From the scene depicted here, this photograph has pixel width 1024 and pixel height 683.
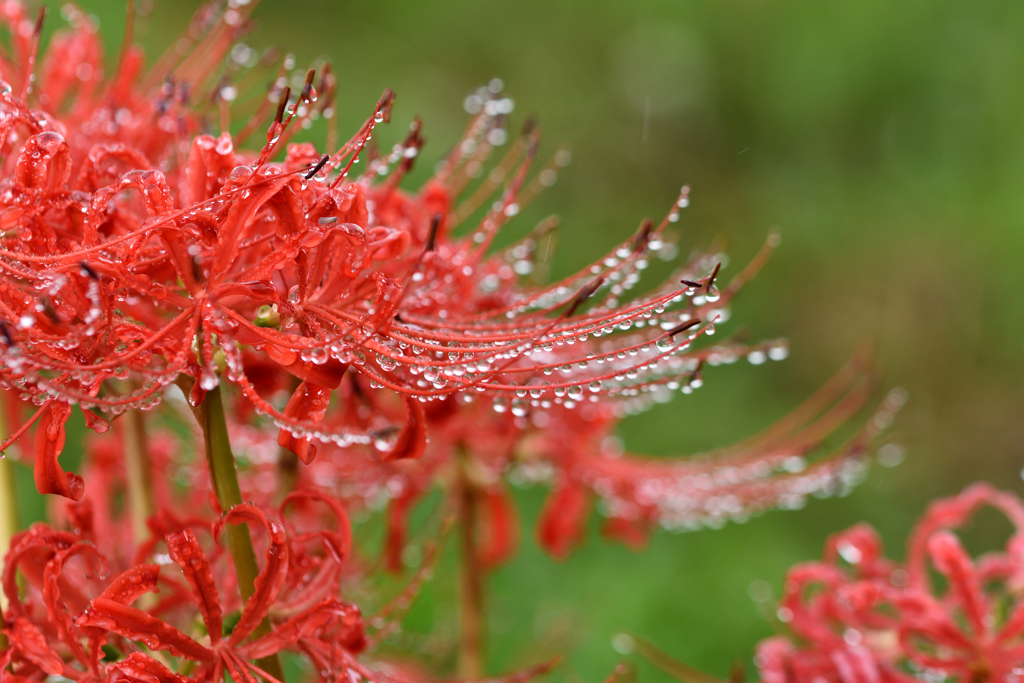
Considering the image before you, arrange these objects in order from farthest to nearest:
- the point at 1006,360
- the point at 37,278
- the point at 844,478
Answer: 1. the point at 1006,360
2. the point at 844,478
3. the point at 37,278

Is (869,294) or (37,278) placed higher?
(869,294)

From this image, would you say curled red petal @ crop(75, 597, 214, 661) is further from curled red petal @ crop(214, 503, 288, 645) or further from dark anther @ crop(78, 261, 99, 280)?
dark anther @ crop(78, 261, 99, 280)

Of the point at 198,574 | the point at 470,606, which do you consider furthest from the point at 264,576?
the point at 470,606

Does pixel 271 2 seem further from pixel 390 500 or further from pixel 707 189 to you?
pixel 390 500

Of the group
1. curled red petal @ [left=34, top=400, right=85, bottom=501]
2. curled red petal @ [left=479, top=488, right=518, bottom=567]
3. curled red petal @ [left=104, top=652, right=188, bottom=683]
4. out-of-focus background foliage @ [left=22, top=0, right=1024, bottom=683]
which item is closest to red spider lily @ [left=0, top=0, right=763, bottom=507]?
curled red petal @ [left=34, top=400, right=85, bottom=501]

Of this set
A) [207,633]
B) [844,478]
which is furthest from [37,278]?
[844,478]

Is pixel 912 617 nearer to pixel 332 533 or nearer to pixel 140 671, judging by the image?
pixel 332 533
